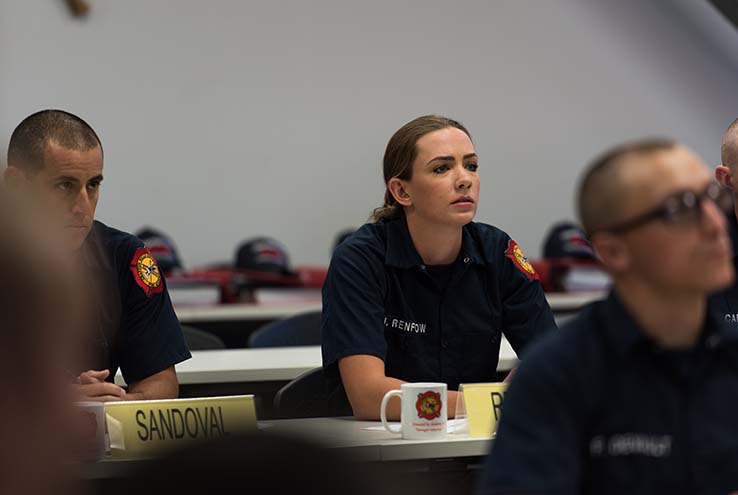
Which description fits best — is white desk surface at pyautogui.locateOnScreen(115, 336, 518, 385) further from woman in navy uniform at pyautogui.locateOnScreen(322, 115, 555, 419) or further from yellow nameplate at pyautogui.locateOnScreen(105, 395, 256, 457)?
yellow nameplate at pyautogui.locateOnScreen(105, 395, 256, 457)

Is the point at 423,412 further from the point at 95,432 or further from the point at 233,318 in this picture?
the point at 233,318

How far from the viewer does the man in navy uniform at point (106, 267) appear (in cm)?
261

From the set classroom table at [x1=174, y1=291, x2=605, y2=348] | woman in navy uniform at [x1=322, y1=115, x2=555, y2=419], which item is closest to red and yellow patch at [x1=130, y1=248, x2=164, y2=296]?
woman in navy uniform at [x1=322, y1=115, x2=555, y2=419]

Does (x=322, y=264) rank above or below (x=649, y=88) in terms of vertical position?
below

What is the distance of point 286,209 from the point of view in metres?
6.35

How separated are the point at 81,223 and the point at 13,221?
2068 mm

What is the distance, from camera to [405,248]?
9.20 ft

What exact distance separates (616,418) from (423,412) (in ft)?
Result: 2.55

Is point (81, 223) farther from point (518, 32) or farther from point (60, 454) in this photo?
point (518, 32)

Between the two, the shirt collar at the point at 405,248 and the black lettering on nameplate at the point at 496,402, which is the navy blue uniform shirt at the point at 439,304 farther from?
the black lettering on nameplate at the point at 496,402

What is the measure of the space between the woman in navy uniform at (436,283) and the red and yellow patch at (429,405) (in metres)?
0.51

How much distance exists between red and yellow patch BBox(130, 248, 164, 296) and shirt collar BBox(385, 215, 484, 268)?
0.58 metres

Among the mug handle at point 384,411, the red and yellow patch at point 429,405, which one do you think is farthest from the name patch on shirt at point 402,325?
the red and yellow patch at point 429,405

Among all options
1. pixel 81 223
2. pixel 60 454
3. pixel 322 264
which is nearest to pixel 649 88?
pixel 322 264
